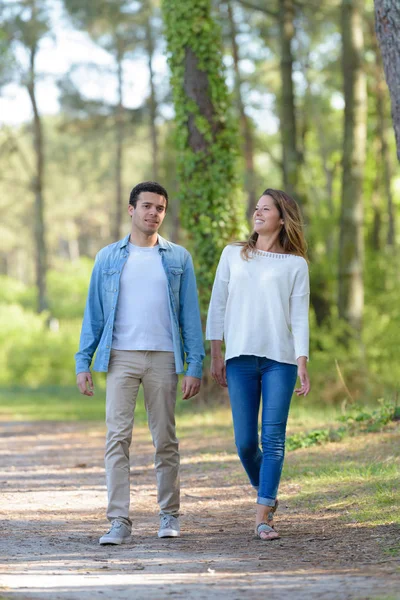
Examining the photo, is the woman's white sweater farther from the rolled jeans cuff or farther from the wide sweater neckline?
the rolled jeans cuff

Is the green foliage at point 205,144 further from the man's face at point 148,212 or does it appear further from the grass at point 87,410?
the man's face at point 148,212

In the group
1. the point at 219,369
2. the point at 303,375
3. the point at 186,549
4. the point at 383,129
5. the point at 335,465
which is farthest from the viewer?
the point at 383,129

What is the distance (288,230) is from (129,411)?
60.7 inches

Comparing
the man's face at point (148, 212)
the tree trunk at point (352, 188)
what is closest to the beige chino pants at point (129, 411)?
the man's face at point (148, 212)

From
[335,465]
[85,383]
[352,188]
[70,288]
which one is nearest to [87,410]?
[352,188]

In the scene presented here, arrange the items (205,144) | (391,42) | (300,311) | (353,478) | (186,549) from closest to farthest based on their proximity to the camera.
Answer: (186,549), (300,311), (391,42), (353,478), (205,144)

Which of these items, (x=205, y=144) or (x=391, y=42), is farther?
(x=205, y=144)

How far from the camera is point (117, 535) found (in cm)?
632

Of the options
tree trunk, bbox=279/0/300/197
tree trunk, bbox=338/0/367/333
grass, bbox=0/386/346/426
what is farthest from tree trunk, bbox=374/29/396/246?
grass, bbox=0/386/346/426

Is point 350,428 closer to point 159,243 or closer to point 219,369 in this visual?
point 219,369

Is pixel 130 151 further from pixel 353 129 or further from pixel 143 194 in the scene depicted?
pixel 143 194

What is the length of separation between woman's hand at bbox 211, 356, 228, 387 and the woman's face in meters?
0.86

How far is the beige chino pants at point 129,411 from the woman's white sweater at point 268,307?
1.48 ft

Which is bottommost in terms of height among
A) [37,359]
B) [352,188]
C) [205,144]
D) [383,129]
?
[37,359]
